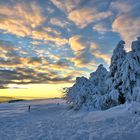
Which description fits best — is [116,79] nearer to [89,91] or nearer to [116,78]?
[116,78]

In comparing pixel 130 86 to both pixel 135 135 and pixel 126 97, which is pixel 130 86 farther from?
pixel 135 135

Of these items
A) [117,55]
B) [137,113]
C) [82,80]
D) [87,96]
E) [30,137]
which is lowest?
[30,137]

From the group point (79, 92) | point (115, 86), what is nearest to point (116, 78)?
point (115, 86)

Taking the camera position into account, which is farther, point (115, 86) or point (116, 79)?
point (116, 79)

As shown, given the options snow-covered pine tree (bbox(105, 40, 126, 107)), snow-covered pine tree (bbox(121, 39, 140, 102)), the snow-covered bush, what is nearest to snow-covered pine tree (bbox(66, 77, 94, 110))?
the snow-covered bush

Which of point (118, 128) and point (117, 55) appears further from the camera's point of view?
point (117, 55)

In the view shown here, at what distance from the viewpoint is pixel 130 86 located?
93.6 ft

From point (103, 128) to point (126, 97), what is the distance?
12.7 meters

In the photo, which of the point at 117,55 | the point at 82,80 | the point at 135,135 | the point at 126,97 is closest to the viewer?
the point at 135,135

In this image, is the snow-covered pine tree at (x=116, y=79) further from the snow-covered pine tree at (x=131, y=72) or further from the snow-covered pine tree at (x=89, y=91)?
the snow-covered pine tree at (x=89, y=91)

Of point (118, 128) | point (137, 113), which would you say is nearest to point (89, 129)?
point (118, 128)

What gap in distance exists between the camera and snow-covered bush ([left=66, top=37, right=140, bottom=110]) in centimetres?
2841

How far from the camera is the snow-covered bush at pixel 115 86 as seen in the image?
Result: 28406mm

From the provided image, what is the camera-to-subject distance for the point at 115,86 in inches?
1172
